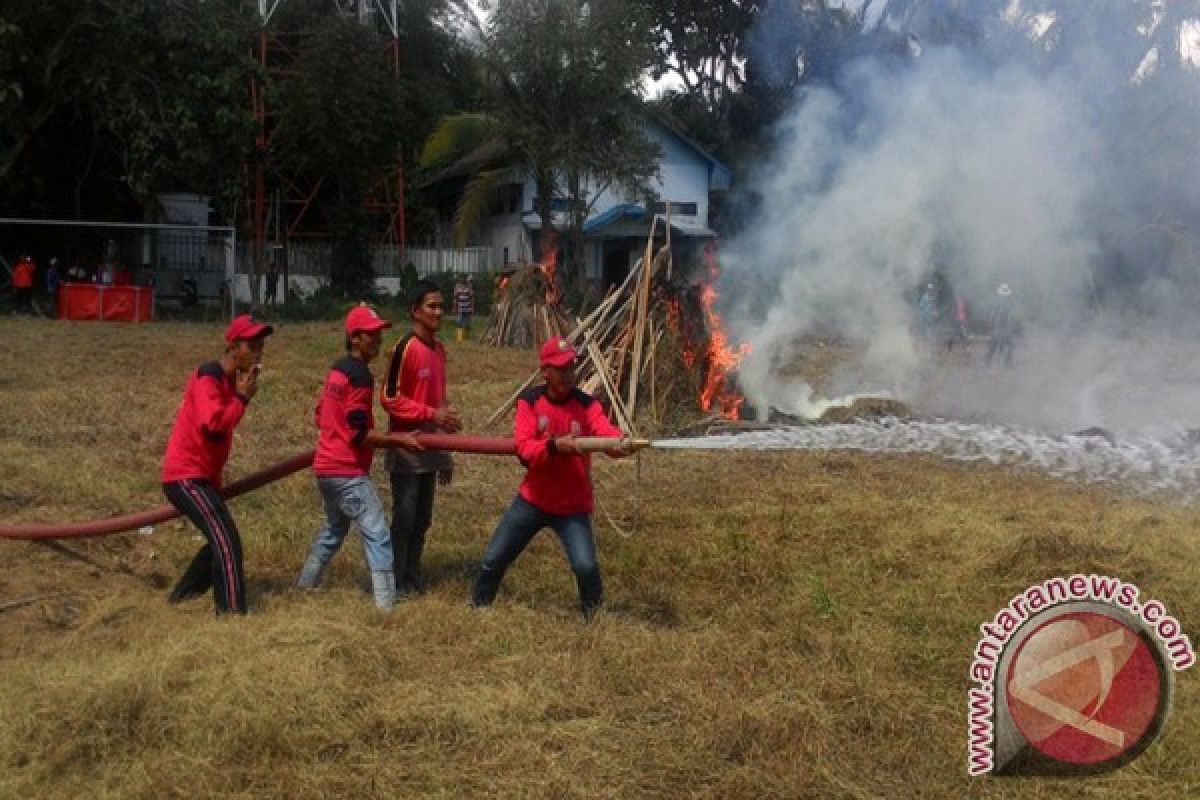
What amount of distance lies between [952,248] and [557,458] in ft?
37.3

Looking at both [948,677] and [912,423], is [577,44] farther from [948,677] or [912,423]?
[948,677]

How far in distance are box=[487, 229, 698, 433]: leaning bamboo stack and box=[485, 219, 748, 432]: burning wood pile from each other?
0.4 inches

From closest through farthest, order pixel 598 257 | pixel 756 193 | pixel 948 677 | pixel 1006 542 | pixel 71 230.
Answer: pixel 948 677
pixel 1006 542
pixel 756 193
pixel 71 230
pixel 598 257

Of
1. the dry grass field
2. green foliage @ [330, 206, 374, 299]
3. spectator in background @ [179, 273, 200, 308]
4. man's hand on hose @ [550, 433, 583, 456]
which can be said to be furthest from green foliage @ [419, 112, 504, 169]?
man's hand on hose @ [550, 433, 583, 456]

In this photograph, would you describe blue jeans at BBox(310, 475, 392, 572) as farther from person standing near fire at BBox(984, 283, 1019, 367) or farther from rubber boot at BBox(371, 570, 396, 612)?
person standing near fire at BBox(984, 283, 1019, 367)

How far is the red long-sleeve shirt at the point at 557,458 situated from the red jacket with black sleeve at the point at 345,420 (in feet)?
Result: 2.78

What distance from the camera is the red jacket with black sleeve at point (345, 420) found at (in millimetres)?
5961

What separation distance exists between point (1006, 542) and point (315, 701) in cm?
480

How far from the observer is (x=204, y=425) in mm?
5688

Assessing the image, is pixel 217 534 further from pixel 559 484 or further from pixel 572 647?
pixel 572 647

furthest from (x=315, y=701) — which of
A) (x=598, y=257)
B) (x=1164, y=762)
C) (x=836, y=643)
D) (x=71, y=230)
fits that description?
(x=598, y=257)

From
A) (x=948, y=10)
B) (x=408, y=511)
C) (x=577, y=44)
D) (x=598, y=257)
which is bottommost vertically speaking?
(x=408, y=511)

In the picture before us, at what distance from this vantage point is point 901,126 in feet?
47.0

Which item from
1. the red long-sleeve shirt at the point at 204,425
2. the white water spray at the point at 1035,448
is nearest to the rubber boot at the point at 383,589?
the red long-sleeve shirt at the point at 204,425
